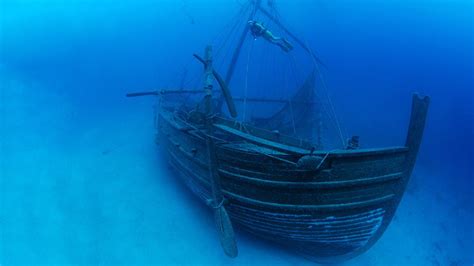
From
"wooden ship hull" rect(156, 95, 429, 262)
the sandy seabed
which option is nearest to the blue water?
the sandy seabed

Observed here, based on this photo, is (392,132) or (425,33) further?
(425,33)

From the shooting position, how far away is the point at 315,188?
4391 mm

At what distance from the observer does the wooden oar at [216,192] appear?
15.3 feet

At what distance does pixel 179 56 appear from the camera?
25.9 meters

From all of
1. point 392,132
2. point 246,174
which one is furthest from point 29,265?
point 392,132

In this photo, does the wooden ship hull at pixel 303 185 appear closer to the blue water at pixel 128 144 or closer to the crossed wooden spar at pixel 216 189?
the crossed wooden spar at pixel 216 189

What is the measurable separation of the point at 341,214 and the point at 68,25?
2561cm

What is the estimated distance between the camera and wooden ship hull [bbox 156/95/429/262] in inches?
166

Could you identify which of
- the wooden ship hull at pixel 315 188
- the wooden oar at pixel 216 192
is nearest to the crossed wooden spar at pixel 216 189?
the wooden oar at pixel 216 192

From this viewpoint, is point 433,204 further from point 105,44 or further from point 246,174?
point 105,44

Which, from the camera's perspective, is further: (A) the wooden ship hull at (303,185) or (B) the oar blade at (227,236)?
(B) the oar blade at (227,236)

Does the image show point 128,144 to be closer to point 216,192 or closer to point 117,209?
point 117,209

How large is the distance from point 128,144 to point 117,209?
12.1ft

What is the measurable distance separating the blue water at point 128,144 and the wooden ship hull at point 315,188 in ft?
4.90
